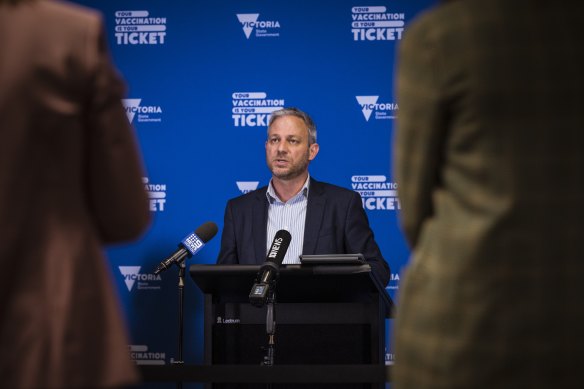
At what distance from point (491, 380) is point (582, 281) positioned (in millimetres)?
260

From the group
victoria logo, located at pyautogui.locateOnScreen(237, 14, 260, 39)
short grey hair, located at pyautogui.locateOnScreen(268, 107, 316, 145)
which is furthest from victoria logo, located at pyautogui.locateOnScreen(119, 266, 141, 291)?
victoria logo, located at pyautogui.locateOnScreen(237, 14, 260, 39)

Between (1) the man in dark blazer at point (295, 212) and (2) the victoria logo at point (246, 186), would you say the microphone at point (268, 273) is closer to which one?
(1) the man in dark blazer at point (295, 212)

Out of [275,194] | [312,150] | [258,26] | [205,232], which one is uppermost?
[258,26]

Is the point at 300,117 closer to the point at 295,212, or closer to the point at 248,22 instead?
the point at 295,212

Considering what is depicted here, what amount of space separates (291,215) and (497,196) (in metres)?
4.00

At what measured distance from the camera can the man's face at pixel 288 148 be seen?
5.55 meters

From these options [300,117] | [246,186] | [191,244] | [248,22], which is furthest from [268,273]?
[248,22]

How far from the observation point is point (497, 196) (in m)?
1.65

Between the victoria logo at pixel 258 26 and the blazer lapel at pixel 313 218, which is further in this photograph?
the victoria logo at pixel 258 26

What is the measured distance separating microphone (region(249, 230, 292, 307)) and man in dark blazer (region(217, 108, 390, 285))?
1.51 m

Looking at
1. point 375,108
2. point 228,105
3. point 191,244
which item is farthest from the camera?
point 228,105

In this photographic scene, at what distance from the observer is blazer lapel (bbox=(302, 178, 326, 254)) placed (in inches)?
210

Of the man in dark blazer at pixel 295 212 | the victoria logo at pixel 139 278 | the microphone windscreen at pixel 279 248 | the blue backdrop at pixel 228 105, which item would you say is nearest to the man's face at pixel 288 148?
the man in dark blazer at pixel 295 212

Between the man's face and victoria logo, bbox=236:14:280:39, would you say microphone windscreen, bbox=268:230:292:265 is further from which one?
victoria logo, bbox=236:14:280:39
